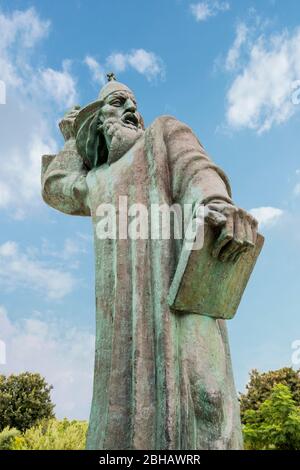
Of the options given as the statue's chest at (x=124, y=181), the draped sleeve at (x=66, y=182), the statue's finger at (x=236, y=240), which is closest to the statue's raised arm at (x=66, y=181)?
the draped sleeve at (x=66, y=182)

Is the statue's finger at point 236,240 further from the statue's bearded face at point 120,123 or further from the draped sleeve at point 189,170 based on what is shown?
the statue's bearded face at point 120,123

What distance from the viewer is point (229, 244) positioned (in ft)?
11.2

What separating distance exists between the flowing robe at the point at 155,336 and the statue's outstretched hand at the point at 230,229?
176 mm

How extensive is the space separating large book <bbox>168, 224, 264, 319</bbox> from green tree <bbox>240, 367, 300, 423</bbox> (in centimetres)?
1938

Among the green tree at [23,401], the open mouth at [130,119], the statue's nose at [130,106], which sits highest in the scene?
the green tree at [23,401]

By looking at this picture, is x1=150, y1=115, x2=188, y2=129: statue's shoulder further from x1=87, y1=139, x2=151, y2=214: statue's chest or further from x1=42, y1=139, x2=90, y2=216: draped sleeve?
x1=42, y1=139, x2=90, y2=216: draped sleeve

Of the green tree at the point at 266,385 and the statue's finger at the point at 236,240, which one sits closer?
the statue's finger at the point at 236,240

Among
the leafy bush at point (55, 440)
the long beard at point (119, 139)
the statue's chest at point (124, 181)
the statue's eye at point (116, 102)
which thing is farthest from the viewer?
the leafy bush at point (55, 440)

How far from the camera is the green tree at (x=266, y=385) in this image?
71.3ft

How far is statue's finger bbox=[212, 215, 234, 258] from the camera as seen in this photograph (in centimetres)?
332


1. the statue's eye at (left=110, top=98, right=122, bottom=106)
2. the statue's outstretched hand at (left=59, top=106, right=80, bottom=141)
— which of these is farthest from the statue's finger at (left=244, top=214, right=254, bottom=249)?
the statue's outstretched hand at (left=59, top=106, right=80, bottom=141)
